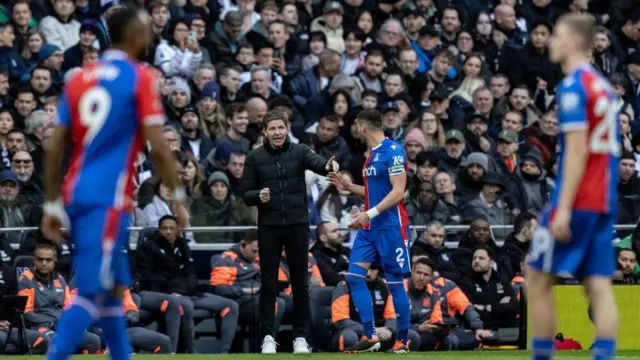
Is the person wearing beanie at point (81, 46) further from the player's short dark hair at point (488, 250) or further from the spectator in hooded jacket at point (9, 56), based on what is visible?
the player's short dark hair at point (488, 250)

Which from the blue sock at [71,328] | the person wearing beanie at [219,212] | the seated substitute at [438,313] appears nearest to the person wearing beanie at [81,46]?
the person wearing beanie at [219,212]

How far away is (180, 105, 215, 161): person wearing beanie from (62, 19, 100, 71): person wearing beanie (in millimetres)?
1799

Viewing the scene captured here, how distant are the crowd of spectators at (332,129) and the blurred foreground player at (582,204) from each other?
7.13 metres

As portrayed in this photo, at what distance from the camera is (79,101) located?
7949mm

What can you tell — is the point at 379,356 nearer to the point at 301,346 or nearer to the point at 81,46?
the point at 301,346

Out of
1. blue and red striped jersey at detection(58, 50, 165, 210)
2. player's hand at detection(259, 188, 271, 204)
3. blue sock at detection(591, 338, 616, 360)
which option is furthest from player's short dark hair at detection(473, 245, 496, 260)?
blue and red striped jersey at detection(58, 50, 165, 210)

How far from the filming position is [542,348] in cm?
825

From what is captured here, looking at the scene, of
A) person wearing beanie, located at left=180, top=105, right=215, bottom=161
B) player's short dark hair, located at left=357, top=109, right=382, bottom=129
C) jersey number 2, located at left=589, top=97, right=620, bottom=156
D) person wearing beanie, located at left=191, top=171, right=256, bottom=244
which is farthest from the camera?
person wearing beanie, located at left=180, top=105, right=215, bottom=161

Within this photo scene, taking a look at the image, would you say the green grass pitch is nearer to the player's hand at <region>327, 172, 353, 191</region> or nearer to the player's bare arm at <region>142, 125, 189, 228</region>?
the player's hand at <region>327, 172, 353, 191</region>

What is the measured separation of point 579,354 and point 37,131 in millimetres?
7611

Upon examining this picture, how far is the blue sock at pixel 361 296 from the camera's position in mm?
14297

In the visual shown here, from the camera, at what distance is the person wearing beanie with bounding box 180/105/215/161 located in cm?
1844

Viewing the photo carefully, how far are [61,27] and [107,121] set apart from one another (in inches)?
483

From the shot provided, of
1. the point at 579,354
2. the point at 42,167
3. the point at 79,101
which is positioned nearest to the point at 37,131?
the point at 42,167
